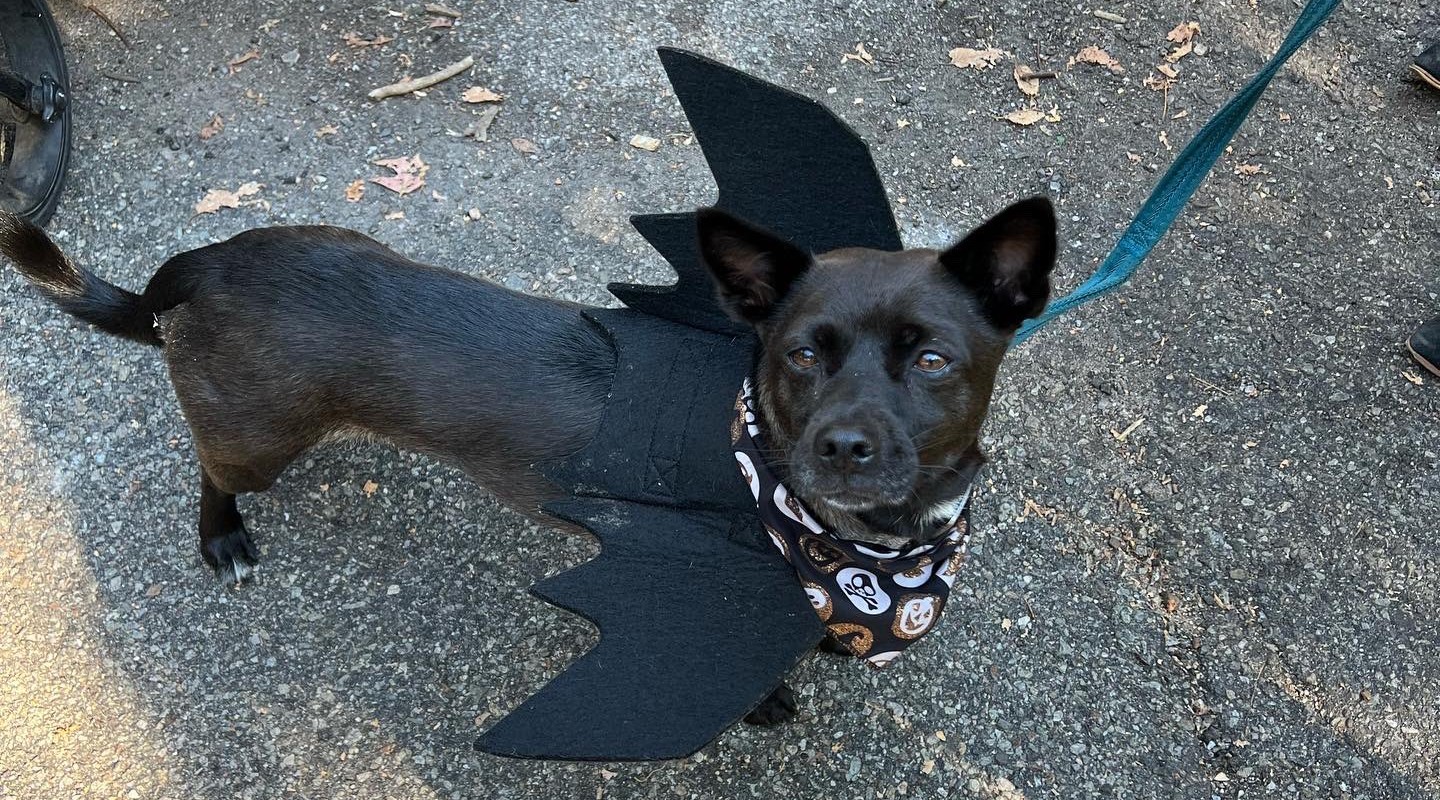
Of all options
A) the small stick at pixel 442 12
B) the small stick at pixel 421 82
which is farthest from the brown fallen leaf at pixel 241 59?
the small stick at pixel 442 12

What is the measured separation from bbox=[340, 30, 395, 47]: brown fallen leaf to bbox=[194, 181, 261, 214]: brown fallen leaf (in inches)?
37.8

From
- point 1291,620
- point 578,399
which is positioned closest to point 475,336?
point 578,399

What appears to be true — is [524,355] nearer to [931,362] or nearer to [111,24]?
[931,362]

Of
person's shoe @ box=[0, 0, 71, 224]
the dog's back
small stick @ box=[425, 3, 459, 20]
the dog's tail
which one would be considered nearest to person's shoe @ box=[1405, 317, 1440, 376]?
the dog's back

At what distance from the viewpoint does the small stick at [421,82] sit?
16.0 ft

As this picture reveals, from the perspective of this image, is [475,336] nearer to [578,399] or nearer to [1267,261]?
[578,399]

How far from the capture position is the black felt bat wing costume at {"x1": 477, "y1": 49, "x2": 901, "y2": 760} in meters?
2.60

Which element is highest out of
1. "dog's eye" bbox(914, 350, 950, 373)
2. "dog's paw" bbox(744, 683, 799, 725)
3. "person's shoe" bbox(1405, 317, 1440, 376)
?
"dog's eye" bbox(914, 350, 950, 373)

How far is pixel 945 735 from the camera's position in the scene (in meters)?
3.46

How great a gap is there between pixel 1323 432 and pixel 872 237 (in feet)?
7.70

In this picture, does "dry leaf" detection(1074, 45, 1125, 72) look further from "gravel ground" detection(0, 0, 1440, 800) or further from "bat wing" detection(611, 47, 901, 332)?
"bat wing" detection(611, 47, 901, 332)

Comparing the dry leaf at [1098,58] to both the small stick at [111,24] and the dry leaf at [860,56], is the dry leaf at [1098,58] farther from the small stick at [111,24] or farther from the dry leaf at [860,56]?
the small stick at [111,24]

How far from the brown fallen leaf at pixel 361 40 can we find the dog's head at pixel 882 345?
3229mm

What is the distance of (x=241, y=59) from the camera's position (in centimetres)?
494
